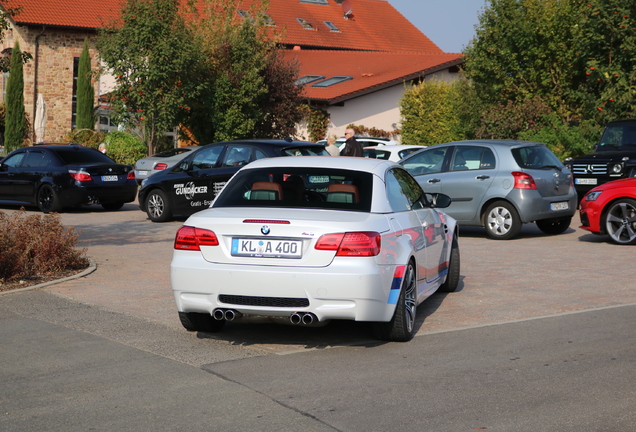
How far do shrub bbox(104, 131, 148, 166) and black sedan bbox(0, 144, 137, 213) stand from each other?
1188 cm

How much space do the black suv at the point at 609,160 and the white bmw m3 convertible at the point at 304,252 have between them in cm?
1446

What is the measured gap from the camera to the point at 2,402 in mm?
5734

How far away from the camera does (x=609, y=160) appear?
70.1 ft

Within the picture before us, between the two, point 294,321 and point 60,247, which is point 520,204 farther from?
point 294,321

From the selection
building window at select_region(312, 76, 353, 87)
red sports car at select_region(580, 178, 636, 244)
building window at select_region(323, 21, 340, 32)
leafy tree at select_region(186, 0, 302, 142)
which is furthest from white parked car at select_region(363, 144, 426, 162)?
building window at select_region(323, 21, 340, 32)

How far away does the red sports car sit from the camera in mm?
14539

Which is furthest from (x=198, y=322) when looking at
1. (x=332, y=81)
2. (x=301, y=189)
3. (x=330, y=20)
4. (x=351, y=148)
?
(x=330, y=20)

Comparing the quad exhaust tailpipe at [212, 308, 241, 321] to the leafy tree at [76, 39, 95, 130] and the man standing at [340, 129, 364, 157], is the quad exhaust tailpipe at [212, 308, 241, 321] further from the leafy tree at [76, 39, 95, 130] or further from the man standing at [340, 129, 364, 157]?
the leafy tree at [76, 39, 95, 130]

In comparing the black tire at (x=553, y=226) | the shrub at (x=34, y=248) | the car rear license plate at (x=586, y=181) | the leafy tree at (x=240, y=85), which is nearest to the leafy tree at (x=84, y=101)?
the leafy tree at (x=240, y=85)

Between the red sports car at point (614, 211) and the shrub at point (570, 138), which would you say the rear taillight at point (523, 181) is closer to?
the red sports car at point (614, 211)

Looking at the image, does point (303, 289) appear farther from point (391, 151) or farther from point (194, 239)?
point (391, 151)

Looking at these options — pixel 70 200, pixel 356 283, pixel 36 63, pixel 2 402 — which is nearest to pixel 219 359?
pixel 356 283

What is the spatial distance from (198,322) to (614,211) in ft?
29.8

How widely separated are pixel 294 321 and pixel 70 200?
14.4 meters
